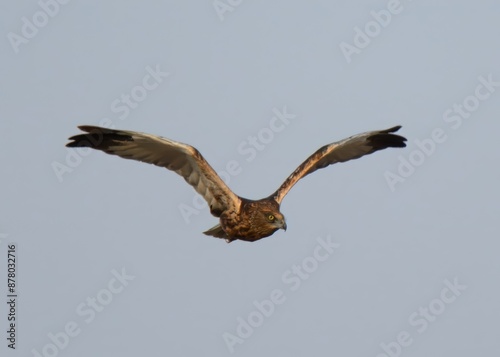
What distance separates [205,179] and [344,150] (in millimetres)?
3692

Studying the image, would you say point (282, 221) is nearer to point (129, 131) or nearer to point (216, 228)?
point (216, 228)

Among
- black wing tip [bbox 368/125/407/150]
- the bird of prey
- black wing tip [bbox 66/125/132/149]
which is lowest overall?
black wing tip [bbox 368/125/407/150]

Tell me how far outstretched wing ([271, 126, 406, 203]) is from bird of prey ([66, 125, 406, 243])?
0.03m

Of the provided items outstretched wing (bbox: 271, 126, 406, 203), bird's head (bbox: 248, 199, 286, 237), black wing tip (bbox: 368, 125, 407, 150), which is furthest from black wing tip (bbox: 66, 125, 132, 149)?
black wing tip (bbox: 368, 125, 407, 150)

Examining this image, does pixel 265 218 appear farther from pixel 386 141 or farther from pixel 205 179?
pixel 386 141

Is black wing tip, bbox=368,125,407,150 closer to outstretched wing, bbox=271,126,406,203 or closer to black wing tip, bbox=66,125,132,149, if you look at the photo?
outstretched wing, bbox=271,126,406,203

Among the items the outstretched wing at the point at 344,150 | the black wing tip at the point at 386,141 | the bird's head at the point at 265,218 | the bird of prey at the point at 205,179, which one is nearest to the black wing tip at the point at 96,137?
the bird of prey at the point at 205,179

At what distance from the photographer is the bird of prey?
19.6 meters

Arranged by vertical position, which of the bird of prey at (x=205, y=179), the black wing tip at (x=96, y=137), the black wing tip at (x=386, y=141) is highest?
the black wing tip at (x=96, y=137)

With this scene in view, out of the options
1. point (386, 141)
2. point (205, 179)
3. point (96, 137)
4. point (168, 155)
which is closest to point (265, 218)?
point (205, 179)

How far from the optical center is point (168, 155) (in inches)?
802

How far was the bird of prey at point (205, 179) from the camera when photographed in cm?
1962

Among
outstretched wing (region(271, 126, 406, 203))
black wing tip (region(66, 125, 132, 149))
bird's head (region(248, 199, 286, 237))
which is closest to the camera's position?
black wing tip (region(66, 125, 132, 149))

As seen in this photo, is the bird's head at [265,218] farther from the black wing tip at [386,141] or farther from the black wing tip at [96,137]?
the black wing tip at [386,141]
